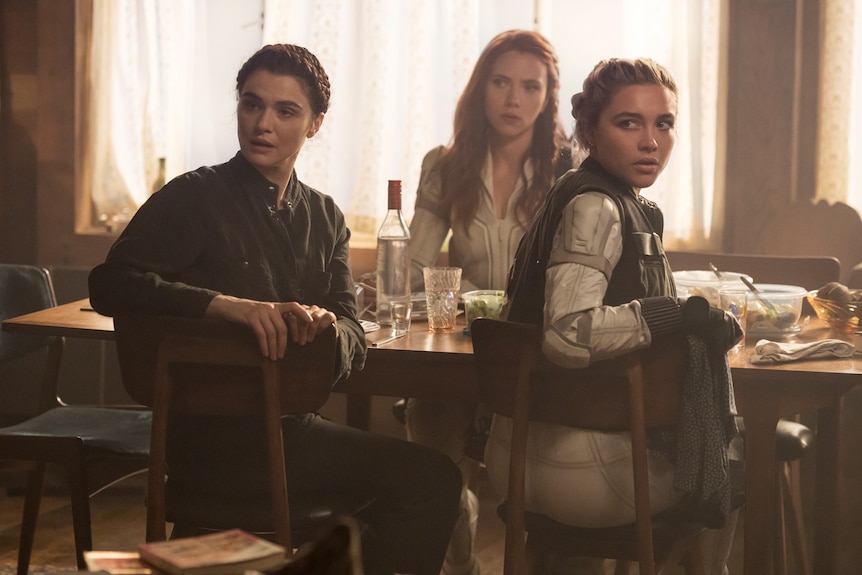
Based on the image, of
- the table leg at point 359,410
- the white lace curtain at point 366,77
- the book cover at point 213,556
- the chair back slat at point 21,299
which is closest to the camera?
the book cover at point 213,556

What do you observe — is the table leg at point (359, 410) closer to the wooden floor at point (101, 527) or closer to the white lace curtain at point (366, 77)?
the wooden floor at point (101, 527)

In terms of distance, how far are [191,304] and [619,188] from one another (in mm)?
809

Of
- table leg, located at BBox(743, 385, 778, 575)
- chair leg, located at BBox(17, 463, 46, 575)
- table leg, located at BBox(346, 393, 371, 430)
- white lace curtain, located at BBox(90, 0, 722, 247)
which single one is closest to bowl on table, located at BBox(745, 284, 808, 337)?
table leg, located at BBox(743, 385, 778, 575)

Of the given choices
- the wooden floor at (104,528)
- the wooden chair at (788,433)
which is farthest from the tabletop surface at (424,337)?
the wooden floor at (104,528)

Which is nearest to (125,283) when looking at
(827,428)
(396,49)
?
(827,428)

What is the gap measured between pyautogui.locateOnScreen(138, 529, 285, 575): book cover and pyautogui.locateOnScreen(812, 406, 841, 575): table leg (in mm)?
1459

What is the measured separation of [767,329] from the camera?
2.31 m

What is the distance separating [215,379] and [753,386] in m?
1.01

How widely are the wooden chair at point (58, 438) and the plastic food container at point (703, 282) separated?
133 centimetres

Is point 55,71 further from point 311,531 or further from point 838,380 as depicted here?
point 838,380

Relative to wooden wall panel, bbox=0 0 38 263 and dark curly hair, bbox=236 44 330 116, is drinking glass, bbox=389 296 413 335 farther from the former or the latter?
wooden wall panel, bbox=0 0 38 263

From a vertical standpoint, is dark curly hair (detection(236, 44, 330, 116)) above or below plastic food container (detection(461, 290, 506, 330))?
above

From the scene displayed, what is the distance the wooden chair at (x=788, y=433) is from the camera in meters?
2.46

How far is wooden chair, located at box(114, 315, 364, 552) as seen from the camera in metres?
1.77
